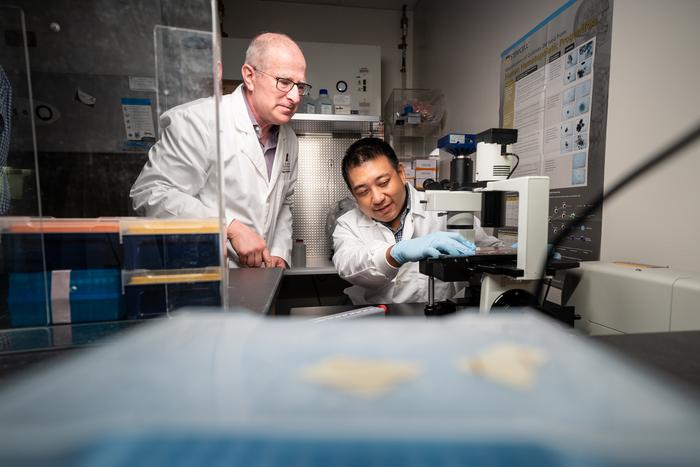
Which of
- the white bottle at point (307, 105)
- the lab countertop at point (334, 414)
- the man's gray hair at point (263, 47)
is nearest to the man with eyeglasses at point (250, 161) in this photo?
the man's gray hair at point (263, 47)

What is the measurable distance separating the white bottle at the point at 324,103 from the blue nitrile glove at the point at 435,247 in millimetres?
1649

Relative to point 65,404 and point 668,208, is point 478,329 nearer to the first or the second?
point 65,404

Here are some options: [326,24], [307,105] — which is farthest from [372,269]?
[326,24]

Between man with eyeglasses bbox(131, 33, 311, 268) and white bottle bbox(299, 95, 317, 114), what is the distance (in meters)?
0.53

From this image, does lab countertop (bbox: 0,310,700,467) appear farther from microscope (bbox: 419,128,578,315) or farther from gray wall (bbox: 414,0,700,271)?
gray wall (bbox: 414,0,700,271)

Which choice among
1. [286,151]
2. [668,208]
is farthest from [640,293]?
[286,151]

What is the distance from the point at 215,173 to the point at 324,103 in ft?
6.64

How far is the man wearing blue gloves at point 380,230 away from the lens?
1.43 metres

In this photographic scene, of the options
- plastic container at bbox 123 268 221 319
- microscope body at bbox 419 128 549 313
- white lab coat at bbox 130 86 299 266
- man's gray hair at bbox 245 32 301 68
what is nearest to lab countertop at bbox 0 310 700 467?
plastic container at bbox 123 268 221 319

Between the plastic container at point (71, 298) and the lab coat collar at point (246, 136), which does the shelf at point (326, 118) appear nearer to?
the lab coat collar at point (246, 136)

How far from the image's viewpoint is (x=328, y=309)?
99 centimetres

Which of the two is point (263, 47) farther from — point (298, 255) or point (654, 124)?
point (654, 124)

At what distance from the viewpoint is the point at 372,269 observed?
1381mm

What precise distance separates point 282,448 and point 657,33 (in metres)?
1.50
